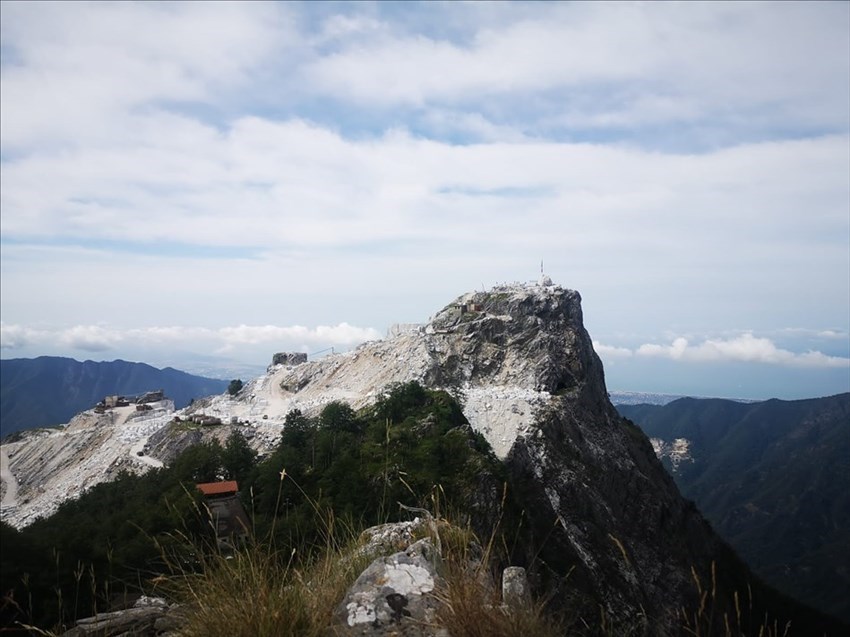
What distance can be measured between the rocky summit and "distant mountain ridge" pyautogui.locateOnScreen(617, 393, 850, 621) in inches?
2034

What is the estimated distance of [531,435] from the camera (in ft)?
141

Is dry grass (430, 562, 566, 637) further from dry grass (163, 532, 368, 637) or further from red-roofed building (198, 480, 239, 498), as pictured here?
red-roofed building (198, 480, 239, 498)

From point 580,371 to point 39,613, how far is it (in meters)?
51.3

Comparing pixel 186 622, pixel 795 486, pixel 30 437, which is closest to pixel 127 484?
pixel 186 622

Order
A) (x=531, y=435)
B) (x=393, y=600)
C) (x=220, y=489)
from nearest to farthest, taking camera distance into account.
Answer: (x=393, y=600) < (x=220, y=489) < (x=531, y=435)

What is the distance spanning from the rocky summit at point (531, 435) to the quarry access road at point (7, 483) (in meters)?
0.76

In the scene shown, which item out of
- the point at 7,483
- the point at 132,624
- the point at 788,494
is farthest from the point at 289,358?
the point at 788,494

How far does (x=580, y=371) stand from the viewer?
182 feet

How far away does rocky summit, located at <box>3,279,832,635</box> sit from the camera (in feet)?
125

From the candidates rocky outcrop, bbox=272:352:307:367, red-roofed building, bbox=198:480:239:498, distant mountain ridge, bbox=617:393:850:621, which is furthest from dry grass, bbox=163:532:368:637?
distant mountain ridge, bbox=617:393:850:621

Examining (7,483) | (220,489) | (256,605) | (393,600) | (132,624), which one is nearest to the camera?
(256,605)

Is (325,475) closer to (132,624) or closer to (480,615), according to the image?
(132,624)

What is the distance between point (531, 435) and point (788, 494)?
129226mm

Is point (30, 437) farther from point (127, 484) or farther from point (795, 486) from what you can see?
point (795, 486)
